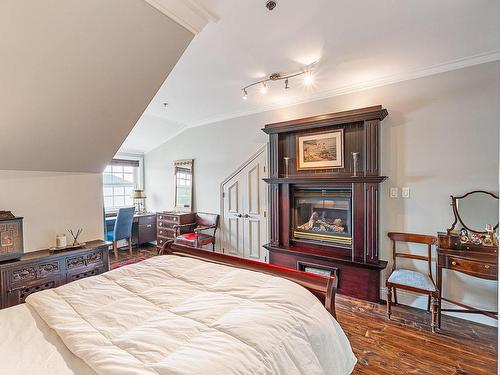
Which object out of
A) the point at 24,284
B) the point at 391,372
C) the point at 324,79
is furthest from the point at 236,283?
the point at 324,79

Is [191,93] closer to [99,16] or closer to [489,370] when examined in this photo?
[99,16]

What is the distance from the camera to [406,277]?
8.01ft

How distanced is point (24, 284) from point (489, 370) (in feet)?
12.7

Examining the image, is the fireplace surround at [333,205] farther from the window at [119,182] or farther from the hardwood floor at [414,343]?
the window at [119,182]

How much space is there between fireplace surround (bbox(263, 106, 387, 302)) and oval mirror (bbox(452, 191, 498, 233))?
0.73 metres

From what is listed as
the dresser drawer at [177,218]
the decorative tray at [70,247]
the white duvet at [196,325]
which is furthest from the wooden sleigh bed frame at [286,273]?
the dresser drawer at [177,218]

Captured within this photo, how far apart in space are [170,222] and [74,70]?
3329mm

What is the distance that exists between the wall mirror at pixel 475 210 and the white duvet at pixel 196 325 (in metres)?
1.99

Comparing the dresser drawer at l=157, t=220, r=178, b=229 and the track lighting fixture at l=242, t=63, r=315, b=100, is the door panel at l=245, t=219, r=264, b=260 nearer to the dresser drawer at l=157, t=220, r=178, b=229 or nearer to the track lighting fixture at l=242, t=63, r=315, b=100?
the dresser drawer at l=157, t=220, r=178, b=229

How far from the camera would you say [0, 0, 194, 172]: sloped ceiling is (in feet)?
4.74

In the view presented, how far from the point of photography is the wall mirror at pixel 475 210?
231 cm

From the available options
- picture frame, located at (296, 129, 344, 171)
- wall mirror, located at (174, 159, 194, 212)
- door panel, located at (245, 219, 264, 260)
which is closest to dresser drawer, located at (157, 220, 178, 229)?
wall mirror, located at (174, 159, 194, 212)

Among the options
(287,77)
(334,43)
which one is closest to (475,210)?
(334,43)

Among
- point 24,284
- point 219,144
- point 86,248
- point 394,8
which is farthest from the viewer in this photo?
point 219,144
